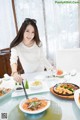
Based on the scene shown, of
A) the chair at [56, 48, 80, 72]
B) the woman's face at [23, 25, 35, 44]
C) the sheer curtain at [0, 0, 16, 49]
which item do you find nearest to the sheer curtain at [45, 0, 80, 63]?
the sheer curtain at [0, 0, 16, 49]

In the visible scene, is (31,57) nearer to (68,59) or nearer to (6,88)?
(68,59)

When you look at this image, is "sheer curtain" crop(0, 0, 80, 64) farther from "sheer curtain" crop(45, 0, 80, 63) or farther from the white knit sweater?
the white knit sweater

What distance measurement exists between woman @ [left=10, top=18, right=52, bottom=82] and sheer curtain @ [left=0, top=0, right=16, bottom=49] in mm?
1496

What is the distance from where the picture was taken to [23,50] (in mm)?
1935

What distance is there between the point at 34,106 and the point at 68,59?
1197 mm

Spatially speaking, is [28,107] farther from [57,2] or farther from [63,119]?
[57,2]

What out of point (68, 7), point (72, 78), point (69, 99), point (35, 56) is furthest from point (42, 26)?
point (69, 99)

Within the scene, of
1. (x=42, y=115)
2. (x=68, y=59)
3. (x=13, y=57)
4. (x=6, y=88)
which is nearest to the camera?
(x=42, y=115)

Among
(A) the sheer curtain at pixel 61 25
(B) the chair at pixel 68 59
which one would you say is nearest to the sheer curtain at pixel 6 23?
(A) the sheer curtain at pixel 61 25

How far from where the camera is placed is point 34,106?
98 cm

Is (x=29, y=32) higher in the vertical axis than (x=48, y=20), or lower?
lower

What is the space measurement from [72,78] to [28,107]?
0.68 meters

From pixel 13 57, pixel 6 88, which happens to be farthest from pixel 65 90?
pixel 13 57

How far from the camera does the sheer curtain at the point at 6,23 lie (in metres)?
3.23
